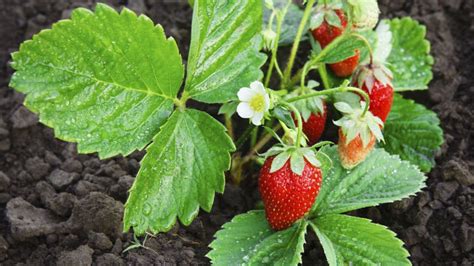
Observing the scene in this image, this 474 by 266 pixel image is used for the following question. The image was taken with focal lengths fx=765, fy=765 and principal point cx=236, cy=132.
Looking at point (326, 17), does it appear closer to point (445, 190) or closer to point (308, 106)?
point (308, 106)

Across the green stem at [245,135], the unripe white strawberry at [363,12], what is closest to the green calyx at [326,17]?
the unripe white strawberry at [363,12]

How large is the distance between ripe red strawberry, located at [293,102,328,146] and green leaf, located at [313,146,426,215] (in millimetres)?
73

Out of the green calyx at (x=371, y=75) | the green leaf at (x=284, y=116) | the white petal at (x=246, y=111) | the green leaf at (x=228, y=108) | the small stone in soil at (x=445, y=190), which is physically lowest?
the small stone in soil at (x=445, y=190)

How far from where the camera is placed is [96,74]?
1.73 m

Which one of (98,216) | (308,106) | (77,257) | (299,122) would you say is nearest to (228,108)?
(308,106)

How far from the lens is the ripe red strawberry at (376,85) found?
6.57ft

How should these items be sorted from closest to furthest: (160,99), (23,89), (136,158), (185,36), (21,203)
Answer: (23,89) → (160,99) → (21,203) → (136,158) → (185,36)

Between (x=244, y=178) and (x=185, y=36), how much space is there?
0.54 m

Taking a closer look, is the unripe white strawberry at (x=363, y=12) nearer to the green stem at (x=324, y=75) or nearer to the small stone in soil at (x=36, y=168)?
the green stem at (x=324, y=75)

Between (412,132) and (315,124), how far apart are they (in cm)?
36

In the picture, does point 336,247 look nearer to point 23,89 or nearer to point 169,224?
point 169,224

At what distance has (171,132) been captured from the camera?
5.85 feet

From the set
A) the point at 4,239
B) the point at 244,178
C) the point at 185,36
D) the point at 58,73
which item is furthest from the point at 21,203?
the point at 185,36

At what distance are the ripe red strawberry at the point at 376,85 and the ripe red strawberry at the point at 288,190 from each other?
339mm
